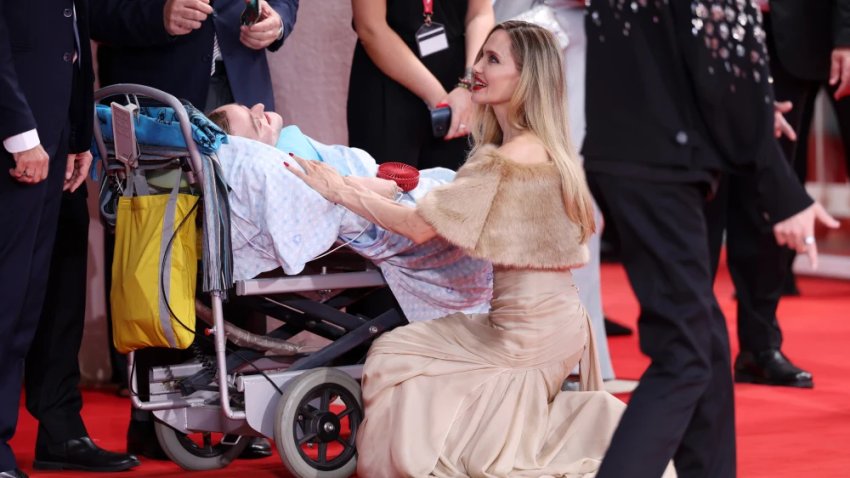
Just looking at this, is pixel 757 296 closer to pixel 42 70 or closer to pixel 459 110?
pixel 459 110

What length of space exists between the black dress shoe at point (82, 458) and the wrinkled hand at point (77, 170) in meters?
0.70

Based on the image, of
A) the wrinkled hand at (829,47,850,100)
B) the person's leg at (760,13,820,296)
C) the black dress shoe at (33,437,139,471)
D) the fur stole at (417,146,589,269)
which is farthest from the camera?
the person's leg at (760,13,820,296)

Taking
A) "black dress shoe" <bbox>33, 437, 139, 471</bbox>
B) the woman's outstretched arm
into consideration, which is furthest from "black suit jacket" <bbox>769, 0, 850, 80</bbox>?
"black dress shoe" <bbox>33, 437, 139, 471</bbox>

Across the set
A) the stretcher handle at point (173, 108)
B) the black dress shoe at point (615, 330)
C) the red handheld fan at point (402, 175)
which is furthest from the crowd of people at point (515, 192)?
the black dress shoe at point (615, 330)

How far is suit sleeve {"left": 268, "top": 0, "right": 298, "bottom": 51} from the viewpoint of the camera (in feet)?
13.6

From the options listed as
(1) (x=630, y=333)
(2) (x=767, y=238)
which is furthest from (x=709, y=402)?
(1) (x=630, y=333)

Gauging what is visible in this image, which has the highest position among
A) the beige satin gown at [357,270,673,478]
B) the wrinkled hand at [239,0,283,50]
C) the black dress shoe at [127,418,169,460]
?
the wrinkled hand at [239,0,283,50]

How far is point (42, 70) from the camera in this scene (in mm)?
3277

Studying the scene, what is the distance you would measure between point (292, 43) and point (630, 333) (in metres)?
2.14

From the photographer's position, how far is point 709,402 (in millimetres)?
2496

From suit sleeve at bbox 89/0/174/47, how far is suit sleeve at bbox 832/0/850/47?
2010 millimetres

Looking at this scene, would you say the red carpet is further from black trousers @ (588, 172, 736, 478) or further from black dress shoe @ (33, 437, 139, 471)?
black trousers @ (588, 172, 736, 478)

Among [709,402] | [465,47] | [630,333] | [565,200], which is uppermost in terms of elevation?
[465,47]

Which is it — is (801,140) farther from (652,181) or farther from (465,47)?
(652,181)
